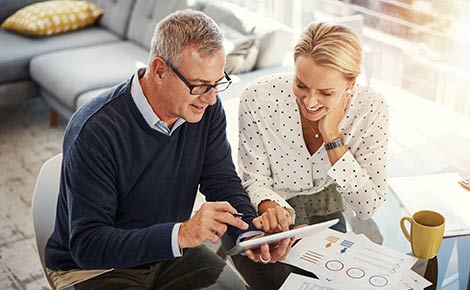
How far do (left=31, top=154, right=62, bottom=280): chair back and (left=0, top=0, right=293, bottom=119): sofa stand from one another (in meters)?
1.29

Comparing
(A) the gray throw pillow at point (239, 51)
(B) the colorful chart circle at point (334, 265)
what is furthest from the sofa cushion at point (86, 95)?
(B) the colorful chart circle at point (334, 265)

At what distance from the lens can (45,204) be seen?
1756mm

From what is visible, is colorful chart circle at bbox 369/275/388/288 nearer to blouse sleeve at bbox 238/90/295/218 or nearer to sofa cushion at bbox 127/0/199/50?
blouse sleeve at bbox 238/90/295/218

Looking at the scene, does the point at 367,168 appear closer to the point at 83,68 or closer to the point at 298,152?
the point at 298,152

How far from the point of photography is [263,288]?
60.6 inches

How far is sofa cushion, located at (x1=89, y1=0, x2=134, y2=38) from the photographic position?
4027mm

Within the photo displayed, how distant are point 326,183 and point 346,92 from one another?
0.94 feet

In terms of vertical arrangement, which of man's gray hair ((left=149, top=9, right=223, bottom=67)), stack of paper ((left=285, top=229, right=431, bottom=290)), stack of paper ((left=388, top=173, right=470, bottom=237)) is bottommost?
stack of paper ((left=388, top=173, right=470, bottom=237))

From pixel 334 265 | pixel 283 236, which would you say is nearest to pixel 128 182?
pixel 283 236

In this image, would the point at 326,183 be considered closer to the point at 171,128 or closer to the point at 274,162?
the point at 274,162

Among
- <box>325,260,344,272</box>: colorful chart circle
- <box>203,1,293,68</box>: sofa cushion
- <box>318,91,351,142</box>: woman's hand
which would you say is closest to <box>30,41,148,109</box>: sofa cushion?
<box>203,1,293,68</box>: sofa cushion

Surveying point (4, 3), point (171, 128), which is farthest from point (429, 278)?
point (4, 3)

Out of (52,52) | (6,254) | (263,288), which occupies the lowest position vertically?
(6,254)

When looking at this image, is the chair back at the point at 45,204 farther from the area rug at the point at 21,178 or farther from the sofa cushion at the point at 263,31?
the sofa cushion at the point at 263,31
